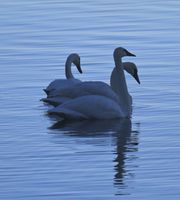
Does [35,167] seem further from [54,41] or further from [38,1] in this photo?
[38,1]

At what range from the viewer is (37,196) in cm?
1045

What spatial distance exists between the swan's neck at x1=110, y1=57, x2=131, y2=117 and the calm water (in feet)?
0.51

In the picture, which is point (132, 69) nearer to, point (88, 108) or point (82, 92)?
point (82, 92)

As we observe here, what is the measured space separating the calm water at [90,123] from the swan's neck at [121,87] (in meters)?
0.16

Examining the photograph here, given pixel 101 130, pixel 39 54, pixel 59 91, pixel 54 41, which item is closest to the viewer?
pixel 101 130

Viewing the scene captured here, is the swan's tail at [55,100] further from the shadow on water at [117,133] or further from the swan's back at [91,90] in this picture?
the shadow on water at [117,133]

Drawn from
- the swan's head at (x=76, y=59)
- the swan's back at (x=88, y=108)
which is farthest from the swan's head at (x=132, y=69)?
the swan's back at (x=88, y=108)

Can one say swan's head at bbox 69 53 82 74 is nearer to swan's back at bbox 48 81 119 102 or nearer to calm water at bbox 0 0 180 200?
calm water at bbox 0 0 180 200

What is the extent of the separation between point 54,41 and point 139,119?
649 centimetres

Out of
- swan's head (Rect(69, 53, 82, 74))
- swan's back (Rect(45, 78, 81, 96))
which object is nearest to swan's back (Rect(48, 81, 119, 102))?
swan's back (Rect(45, 78, 81, 96))

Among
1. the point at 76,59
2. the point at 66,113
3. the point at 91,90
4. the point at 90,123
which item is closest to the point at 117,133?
the point at 90,123

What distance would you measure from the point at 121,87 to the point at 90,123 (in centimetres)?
101

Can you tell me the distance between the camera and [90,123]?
14.7 meters

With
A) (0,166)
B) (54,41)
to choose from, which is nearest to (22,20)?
(54,41)
